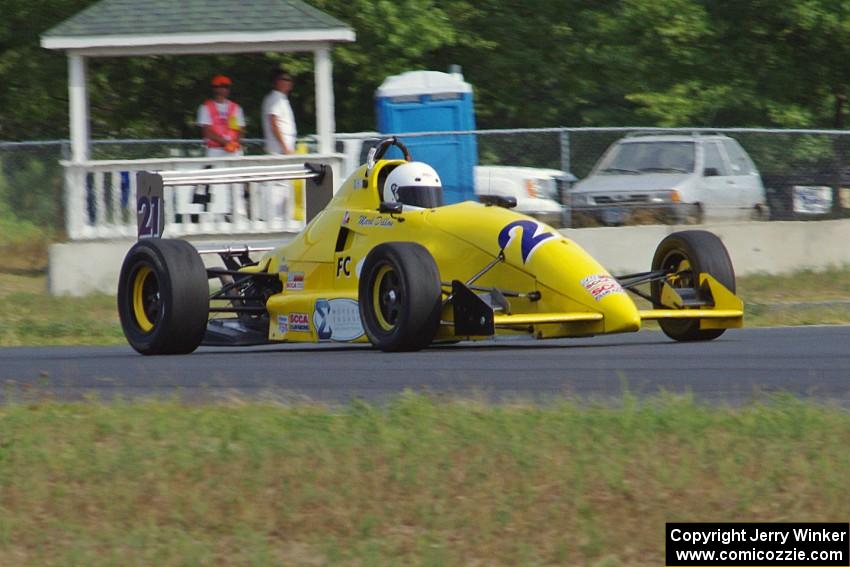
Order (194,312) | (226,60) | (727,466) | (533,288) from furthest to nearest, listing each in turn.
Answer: (226,60) < (194,312) < (533,288) < (727,466)

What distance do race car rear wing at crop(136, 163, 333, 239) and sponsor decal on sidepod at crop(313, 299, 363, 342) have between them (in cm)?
161

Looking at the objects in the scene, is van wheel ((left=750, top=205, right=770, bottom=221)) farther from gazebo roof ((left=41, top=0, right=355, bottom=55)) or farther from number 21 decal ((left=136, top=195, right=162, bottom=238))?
number 21 decal ((left=136, top=195, right=162, bottom=238))

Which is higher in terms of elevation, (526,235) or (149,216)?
(149,216)

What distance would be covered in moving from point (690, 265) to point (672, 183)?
7.95 meters

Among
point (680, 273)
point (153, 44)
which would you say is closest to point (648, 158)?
point (153, 44)

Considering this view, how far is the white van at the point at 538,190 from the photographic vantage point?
1825 cm

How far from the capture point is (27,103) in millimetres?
23719

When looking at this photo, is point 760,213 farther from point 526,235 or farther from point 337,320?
point 526,235

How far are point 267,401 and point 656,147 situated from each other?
11.7 metres

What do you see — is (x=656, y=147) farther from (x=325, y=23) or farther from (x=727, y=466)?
(x=727, y=466)

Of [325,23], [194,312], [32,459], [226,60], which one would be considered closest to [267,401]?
[32,459]

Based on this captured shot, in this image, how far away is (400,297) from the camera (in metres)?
10.4

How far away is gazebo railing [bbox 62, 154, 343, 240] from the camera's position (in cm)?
1831

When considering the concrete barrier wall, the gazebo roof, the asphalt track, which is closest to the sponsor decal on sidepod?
the asphalt track
